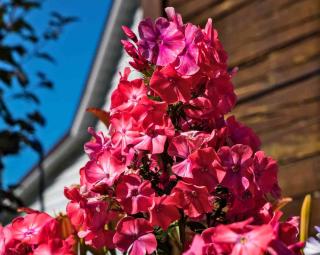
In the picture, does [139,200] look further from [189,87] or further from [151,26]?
[151,26]

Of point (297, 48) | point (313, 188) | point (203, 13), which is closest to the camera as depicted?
point (313, 188)

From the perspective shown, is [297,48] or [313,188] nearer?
[313,188]

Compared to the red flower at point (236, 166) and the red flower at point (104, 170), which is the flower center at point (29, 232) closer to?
the red flower at point (104, 170)

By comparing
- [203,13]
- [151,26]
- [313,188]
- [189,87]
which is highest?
[203,13]

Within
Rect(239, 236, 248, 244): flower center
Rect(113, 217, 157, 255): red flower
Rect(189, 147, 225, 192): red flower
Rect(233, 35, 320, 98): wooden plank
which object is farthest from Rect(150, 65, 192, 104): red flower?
Rect(233, 35, 320, 98): wooden plank

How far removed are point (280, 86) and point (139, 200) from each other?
74.9 inches

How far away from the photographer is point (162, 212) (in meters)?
1.17

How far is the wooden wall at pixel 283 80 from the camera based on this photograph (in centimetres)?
279

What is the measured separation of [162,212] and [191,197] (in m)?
0.06

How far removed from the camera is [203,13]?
3.53 m

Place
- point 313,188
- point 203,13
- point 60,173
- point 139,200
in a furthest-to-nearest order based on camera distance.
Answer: point 60,173, point 203,13, point 313,188, point 139,200

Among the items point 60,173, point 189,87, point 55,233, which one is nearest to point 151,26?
point 189,87

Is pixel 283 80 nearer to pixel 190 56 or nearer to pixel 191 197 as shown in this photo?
pixel 190 56

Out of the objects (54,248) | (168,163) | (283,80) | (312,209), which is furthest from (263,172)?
(283,80)
